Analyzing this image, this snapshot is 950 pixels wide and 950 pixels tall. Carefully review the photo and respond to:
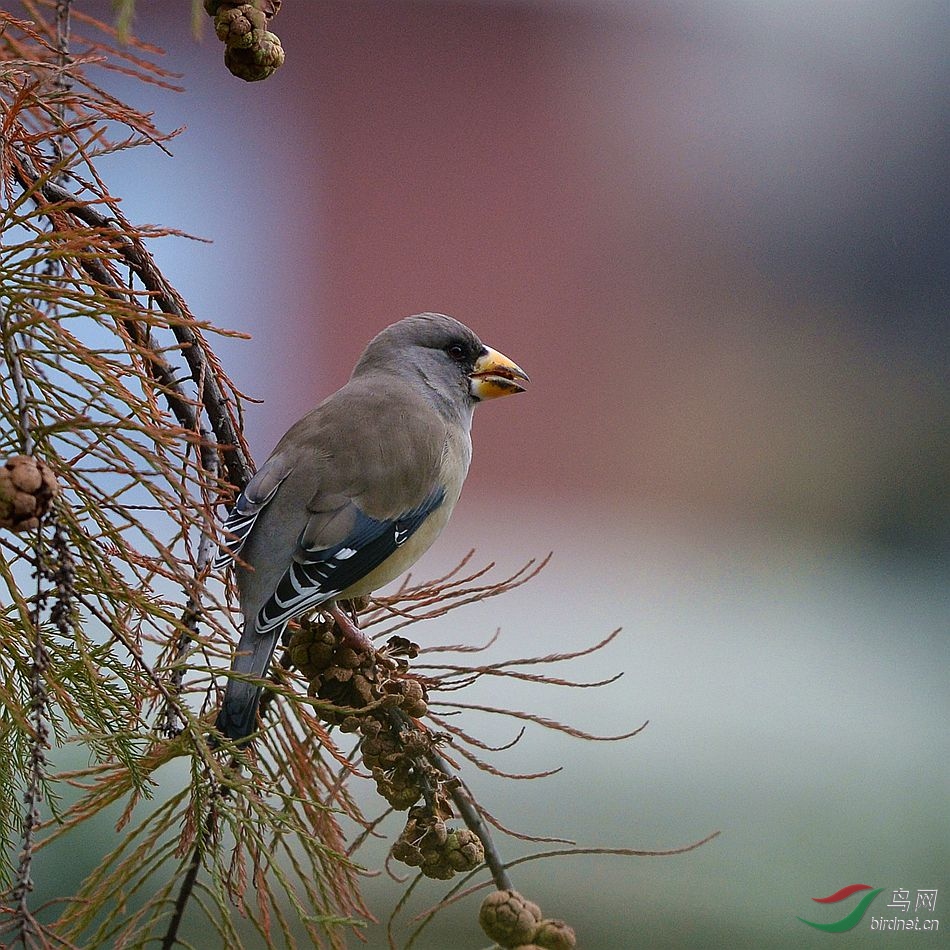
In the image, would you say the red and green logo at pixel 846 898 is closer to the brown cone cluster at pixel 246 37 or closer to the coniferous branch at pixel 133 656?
the coniferous branch at pixel 133 656

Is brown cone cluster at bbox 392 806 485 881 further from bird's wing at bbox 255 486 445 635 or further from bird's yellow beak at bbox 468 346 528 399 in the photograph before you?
bird's yellow beak at bbox 468 346 528 399

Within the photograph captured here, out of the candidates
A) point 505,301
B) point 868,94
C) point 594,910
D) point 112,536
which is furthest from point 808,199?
point 112,536

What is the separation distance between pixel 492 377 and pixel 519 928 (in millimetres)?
1444

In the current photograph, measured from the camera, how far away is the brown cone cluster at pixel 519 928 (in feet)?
3.93

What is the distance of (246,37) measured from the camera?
1.32 m

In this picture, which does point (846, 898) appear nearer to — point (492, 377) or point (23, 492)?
point (492, 377)

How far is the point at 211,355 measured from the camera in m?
1.54

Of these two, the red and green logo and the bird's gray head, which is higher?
the bird's gray head

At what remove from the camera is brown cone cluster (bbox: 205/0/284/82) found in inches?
51.7

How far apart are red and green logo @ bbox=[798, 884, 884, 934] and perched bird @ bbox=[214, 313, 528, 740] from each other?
2.11 meters

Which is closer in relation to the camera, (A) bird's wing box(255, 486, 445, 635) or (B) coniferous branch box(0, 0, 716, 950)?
(B) coniferous branch box(0, 0, 716, 950)

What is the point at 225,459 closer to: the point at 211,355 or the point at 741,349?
the point at 211,355

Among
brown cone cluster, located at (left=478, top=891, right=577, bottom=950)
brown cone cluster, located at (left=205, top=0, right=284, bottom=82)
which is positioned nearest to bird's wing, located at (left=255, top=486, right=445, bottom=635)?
brown cone cluster, located at (left=478, top=891, right=577, bottom=950)

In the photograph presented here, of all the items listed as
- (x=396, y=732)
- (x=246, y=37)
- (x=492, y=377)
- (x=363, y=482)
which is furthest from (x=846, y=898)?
(x=246, y=37)
